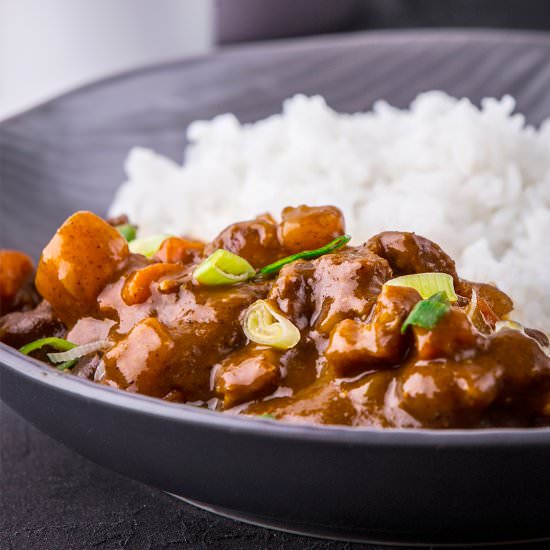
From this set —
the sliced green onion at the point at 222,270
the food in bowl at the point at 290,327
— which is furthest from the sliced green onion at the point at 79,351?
the sliced green onion at the point at 222,270

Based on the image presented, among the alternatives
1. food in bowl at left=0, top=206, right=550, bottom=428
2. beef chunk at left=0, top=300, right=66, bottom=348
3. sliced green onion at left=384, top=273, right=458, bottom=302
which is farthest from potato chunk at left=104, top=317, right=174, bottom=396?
sliced green onion at left=384, top=273, right=458, bottom=302

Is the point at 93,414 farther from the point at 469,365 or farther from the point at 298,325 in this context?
the point at 469,365

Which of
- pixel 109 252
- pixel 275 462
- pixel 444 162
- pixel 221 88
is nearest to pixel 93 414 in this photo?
pixel 275 462

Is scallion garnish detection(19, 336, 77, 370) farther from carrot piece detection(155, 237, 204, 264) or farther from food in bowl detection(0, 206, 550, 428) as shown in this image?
carrot piece detection(155, 237, 204, 264)

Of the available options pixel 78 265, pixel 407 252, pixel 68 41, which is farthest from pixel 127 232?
pixel 68 41

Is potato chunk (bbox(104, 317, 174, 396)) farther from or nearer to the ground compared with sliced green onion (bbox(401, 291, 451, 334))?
nearer to the ground

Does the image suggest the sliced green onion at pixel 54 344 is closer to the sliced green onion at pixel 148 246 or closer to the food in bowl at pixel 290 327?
the food in bowl at pixel 290 327
